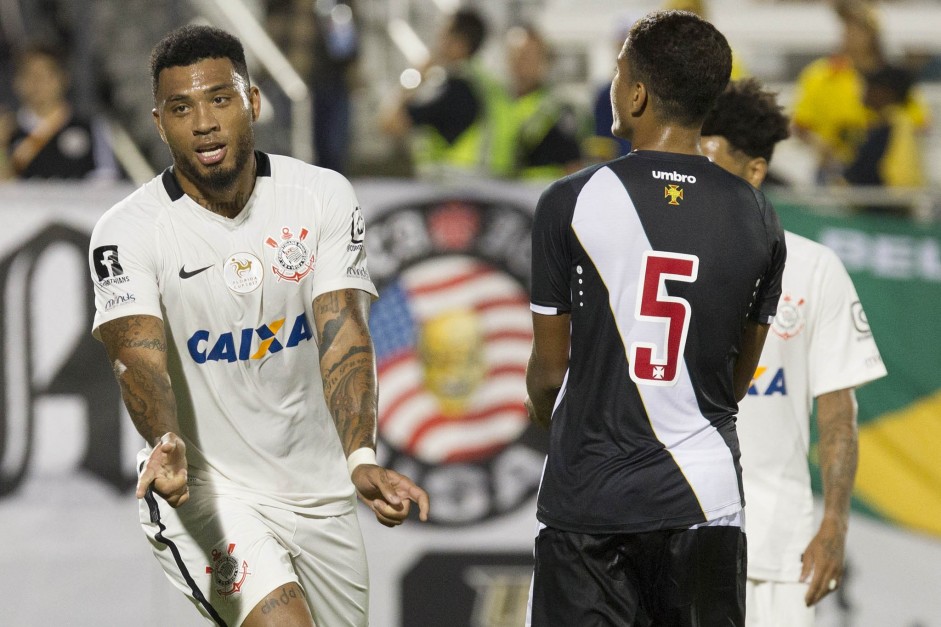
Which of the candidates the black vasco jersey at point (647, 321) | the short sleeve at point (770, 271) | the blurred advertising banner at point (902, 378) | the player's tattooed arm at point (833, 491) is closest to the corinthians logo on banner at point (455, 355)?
the blurred advertising banner at point (902, 378)

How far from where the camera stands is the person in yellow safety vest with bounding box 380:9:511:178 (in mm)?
8711

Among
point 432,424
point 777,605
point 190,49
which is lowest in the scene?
point 432,424

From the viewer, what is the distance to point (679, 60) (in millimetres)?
3607

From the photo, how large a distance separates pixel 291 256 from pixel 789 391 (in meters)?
1.81

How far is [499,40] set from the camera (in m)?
12.6

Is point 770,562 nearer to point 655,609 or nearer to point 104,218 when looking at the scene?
point 655,609

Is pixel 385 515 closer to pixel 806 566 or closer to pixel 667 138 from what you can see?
pixel 667 138

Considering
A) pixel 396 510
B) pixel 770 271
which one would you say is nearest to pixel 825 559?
pixel 770 271

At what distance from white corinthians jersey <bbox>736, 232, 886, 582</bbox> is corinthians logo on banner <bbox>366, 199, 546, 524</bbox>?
3.03 m

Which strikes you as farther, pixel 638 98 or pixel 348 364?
pixel 348 364

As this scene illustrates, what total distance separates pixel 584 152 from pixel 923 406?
269cm

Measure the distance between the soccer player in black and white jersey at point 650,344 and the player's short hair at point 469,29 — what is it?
17.8ft

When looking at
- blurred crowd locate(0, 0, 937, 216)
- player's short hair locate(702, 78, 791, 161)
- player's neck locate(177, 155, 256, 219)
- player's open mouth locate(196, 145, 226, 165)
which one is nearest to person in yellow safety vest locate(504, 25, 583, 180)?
blurred crowd locate(0, 0, 937, 216)

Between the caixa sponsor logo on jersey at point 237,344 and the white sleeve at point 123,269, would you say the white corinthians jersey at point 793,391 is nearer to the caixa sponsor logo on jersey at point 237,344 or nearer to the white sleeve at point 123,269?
the caixa sponsor logo on jersey at point 237,344
